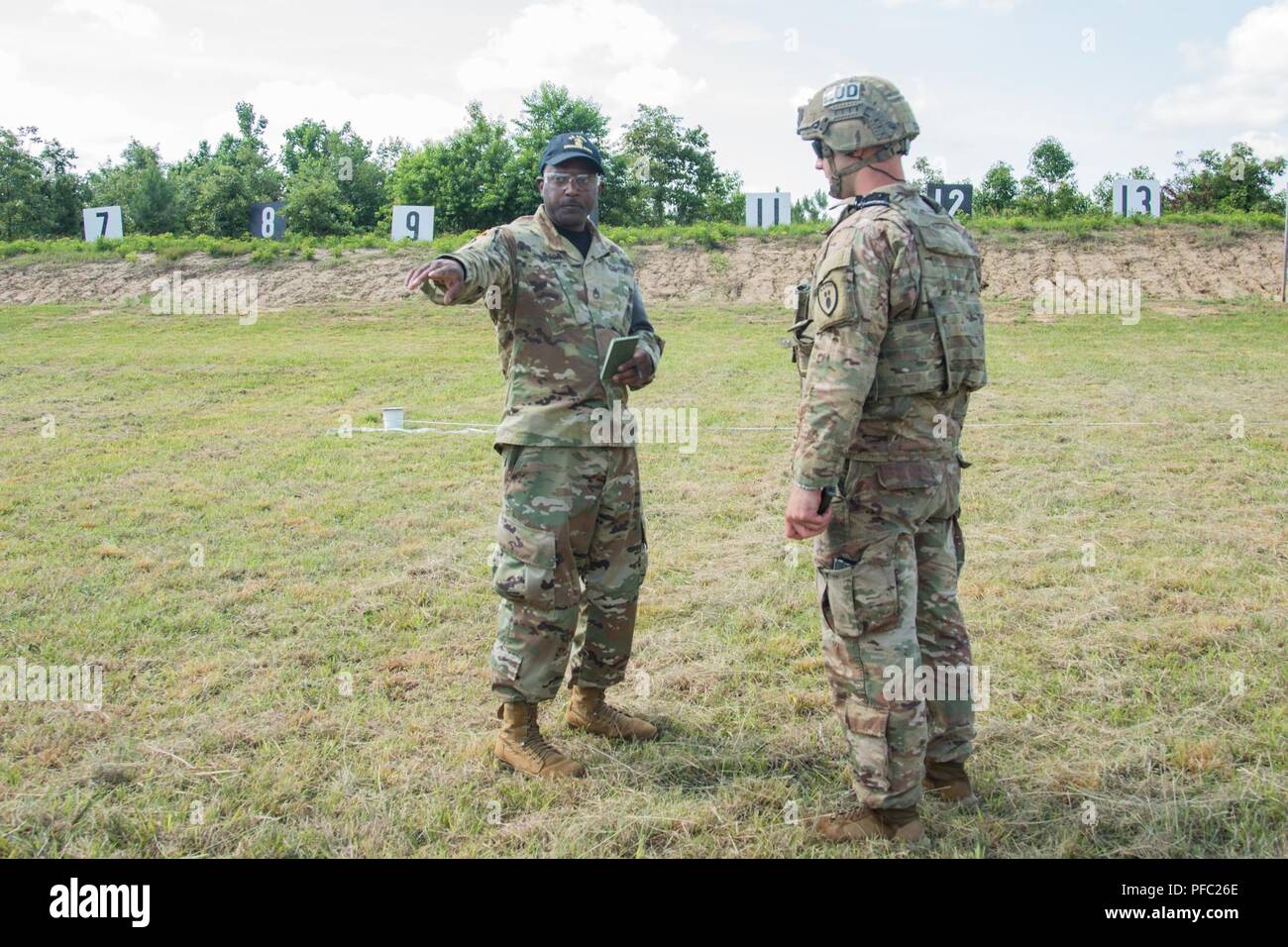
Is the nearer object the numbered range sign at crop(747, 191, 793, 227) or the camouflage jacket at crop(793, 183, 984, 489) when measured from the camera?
the camouflage jacket at crop(793, 183, 984, 489)

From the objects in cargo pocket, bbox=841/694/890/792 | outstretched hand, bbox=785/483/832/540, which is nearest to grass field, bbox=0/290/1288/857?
cargo pocket, bbox=841/694/890/792

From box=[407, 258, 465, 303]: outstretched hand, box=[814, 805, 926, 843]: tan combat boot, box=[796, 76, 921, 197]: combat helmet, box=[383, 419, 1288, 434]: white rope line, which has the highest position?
box=[796, 76, 921, 197]: combat helmet

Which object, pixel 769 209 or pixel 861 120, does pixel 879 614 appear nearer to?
pixel 861 120

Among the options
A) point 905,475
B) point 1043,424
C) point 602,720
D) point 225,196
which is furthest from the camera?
point 225,196

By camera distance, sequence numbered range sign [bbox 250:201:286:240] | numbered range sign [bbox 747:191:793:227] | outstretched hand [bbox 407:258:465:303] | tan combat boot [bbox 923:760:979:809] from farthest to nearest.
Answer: numbered range sign [bbox 250:201:286:240], numbered range sign [bbox 747:191:793:227], tan combat boot [bbox 923:760:979:809], outstretched hand [bbox 407:258:465:303]

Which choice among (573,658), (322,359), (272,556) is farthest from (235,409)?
(573,658)

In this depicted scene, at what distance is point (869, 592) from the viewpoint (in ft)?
9.45

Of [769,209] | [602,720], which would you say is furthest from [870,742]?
[769,209]

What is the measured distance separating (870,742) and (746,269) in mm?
22580

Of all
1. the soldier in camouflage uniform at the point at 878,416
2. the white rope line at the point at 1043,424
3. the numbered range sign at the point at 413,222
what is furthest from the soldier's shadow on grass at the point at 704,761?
the numbered range sign at the point at 413,222

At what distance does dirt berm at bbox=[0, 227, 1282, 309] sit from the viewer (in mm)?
22891

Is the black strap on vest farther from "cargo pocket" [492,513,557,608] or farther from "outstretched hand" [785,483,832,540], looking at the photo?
"cargo pocket" [492,513,557,608]
